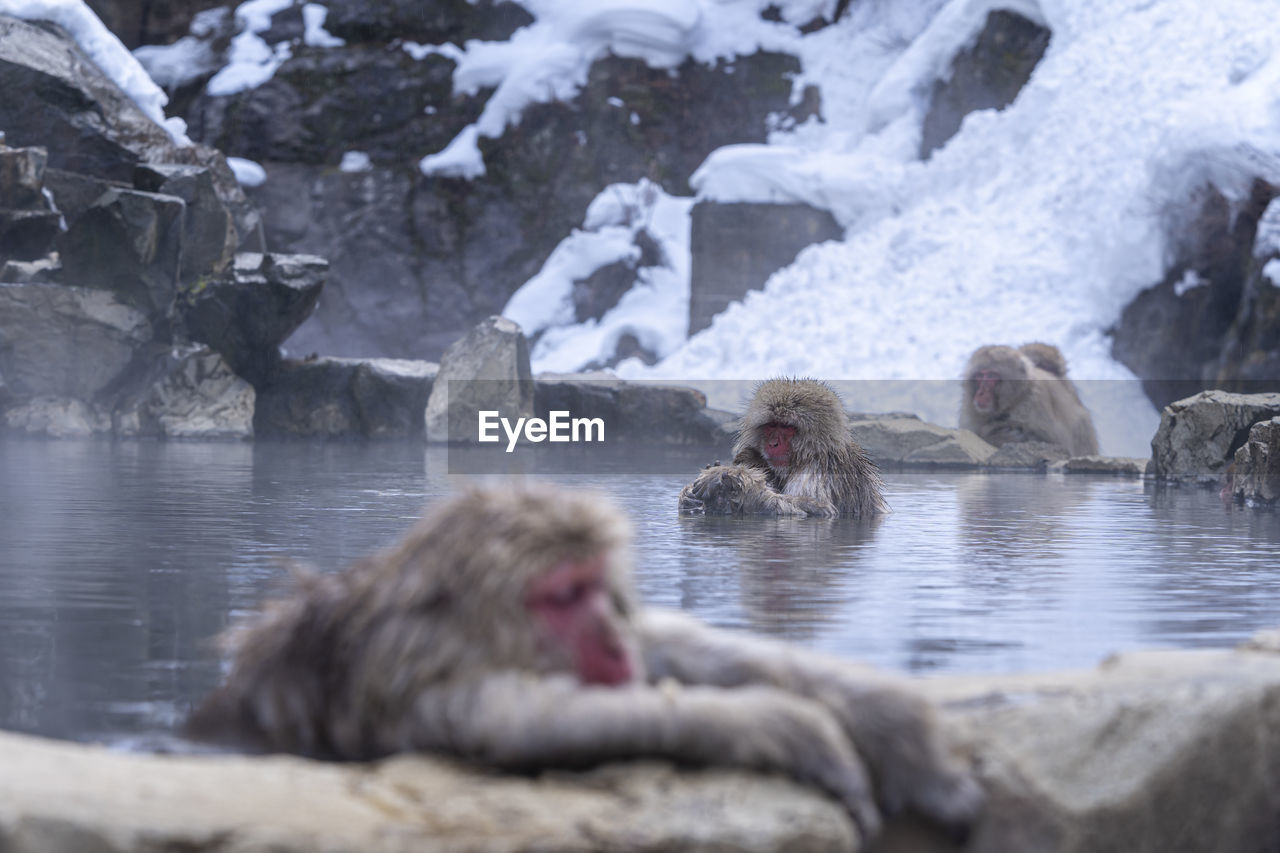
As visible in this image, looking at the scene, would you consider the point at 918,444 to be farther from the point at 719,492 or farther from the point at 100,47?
the point at 100,47

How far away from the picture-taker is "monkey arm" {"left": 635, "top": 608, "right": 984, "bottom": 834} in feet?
6.29

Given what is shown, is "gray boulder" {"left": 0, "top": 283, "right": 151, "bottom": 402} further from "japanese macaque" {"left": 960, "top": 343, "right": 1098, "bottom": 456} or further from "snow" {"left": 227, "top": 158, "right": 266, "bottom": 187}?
"japanese macaque" {"left": 960, "top": 343, "right": 1098, "bottom": 456}

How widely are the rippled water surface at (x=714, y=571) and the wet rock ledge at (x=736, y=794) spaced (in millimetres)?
888

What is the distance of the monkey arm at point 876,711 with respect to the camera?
75.5 inches

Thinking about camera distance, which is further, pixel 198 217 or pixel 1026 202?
pixel 1026 202

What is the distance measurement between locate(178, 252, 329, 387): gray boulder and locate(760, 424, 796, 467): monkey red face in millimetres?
9321

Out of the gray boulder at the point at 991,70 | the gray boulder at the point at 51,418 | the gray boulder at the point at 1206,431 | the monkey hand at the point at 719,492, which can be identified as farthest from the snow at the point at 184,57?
the monkey hand at the point at 719,492

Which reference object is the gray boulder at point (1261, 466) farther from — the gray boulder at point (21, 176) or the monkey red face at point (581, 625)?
the gray boulder at point (21, 176)

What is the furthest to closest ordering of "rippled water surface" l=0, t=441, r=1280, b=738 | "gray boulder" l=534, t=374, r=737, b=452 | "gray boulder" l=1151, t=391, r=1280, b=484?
"gray boulder" l=534, t=374, r=737, b=452, "gray boulder" l=1151, t=391, r=1280, b=484, "rippled water surface" l=0, t=441, r=1280, b=738

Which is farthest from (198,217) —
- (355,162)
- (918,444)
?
(918,444)

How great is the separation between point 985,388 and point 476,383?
5397 mm

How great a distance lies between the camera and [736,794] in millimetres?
1753

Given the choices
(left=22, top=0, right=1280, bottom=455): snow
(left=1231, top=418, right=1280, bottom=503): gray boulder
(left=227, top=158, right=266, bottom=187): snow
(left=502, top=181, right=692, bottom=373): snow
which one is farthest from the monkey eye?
(left=227, top=158, right=266, bottom=187): snow

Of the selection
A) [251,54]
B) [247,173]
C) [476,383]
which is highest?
[251,54]
